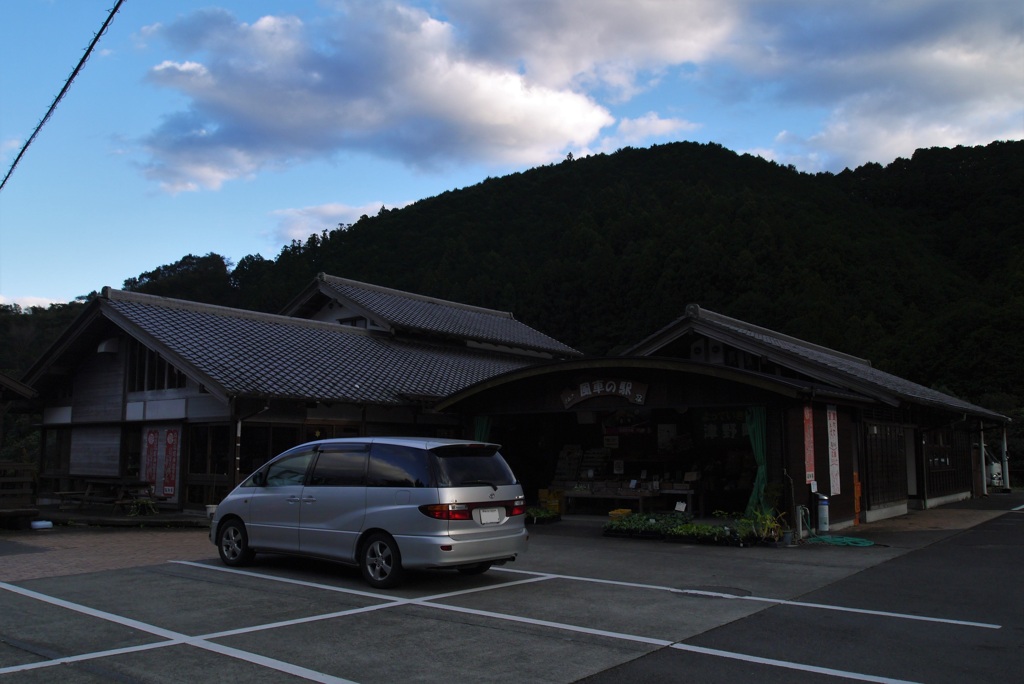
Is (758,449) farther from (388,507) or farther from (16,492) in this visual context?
(16,492)

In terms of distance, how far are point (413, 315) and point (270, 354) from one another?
25.9ft

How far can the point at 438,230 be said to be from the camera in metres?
54.8

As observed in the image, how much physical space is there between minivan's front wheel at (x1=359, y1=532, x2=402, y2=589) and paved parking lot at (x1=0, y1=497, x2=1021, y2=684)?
20cm

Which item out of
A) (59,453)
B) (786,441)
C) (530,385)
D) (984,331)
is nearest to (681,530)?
(786,441)

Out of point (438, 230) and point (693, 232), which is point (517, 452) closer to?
point (693, 232)

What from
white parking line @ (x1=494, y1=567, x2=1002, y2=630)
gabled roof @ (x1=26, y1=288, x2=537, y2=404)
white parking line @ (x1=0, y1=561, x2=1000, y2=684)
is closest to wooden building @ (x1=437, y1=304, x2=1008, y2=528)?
gabled roof @ (x1=26, y1=288, x2=537, y2=404)

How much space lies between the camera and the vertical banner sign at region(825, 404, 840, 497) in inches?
602

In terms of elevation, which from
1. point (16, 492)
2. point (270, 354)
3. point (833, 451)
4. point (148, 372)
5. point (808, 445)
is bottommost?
point (16, 492)

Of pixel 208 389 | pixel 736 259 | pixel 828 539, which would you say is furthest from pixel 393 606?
pixel 736 259

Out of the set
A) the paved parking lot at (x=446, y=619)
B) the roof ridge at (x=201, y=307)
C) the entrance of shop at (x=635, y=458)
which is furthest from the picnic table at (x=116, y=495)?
the entrance of shop at (x=635, y=458)

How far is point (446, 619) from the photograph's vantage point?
290 inches

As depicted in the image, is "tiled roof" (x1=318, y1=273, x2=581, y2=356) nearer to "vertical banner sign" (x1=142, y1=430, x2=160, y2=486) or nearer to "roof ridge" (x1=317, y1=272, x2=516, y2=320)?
"roof ridge" (x1=317, y1=272, x2=516, y2=320)

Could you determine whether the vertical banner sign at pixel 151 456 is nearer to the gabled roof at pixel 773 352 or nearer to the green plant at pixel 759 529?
the gabled roof at pixel 773 352

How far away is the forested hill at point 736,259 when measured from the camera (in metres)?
44.5
